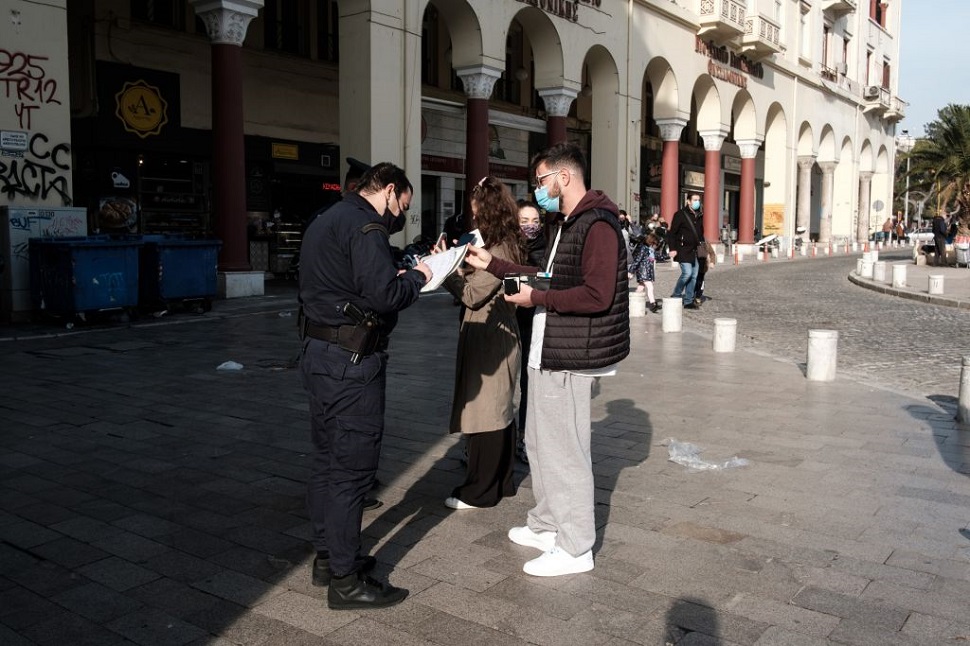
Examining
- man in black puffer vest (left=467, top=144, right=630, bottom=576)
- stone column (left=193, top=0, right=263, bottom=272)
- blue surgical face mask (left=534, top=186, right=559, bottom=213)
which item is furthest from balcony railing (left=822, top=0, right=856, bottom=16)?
man in black puffer vest (left=467, top=144, right=630, bottom=576)

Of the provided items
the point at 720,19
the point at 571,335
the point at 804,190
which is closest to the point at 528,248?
the point at 571,335

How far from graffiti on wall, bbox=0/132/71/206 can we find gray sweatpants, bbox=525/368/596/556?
1098cm

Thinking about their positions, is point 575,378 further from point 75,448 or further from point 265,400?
point 265,400

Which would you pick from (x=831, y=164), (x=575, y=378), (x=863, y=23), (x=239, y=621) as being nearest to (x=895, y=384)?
(x=575, y=378)

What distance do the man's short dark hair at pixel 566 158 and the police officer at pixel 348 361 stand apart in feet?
2.76

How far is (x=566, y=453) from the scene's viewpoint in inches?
157

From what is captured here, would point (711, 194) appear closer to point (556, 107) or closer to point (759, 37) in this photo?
point (759, 37)

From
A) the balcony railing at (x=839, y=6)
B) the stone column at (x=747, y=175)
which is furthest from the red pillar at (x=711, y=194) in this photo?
the balcony railing at (x=839, y=6)

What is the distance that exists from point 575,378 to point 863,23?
53000 millimetres

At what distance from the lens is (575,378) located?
3977 mm

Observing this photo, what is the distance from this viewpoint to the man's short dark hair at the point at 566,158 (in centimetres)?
397

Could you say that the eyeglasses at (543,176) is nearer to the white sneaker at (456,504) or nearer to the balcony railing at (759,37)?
the white sneaker at (456,504)

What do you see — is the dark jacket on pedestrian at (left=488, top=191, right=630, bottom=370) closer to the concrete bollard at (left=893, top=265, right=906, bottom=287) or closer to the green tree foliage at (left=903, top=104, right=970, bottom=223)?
the concrete bollard at (left=893, top=265, right=906, bottom=287)

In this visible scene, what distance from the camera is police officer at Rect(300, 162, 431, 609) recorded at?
3.60 meters
